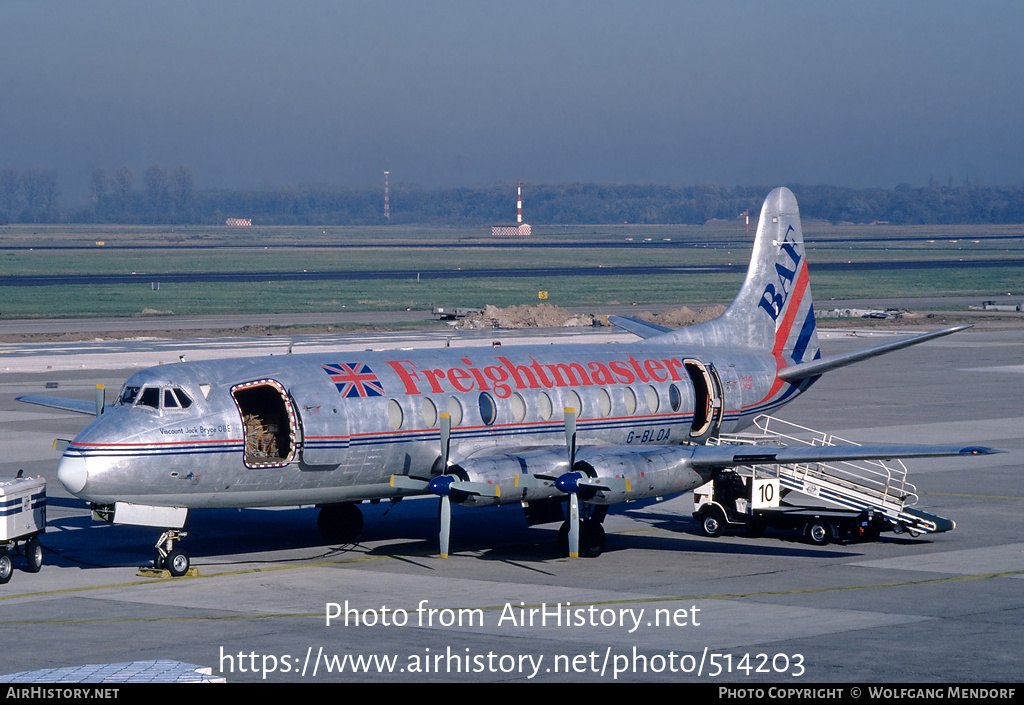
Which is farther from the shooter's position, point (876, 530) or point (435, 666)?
point (876, 530)

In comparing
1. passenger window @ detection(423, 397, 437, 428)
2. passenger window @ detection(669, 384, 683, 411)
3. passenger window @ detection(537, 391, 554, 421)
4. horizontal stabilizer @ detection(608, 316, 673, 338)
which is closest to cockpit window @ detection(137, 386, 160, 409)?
passenger window @ detection(423, 397, 437, 428)

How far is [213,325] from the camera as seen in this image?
90.1 metres

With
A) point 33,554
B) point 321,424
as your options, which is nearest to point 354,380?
point 321,424

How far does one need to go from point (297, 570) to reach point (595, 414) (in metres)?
7.81

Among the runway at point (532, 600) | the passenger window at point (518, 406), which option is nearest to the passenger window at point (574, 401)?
the passenger window at point (518, 406)

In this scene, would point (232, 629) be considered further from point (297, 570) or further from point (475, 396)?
point (475, 396)

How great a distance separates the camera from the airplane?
A: 24.9 m

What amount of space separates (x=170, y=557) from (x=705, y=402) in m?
13.9

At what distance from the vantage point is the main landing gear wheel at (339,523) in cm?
2939

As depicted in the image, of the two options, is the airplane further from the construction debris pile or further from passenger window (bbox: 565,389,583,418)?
the construction debris pile

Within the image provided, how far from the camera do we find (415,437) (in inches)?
1070

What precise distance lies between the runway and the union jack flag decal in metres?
3.57
